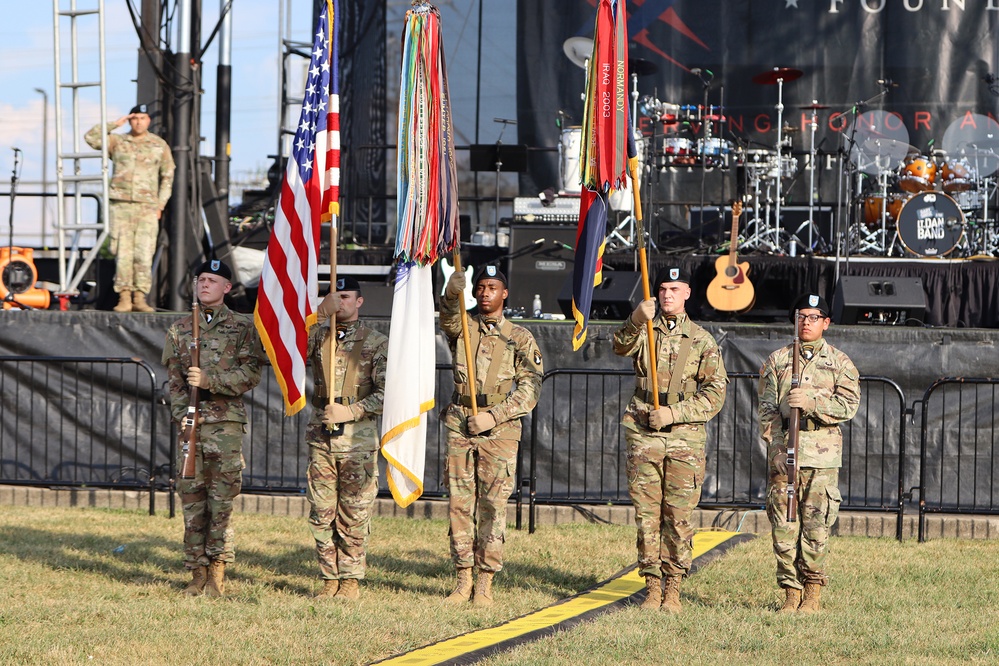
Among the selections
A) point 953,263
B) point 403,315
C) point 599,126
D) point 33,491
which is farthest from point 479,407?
point 953,263

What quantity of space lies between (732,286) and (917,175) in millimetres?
3394

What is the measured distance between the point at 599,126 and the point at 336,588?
3208 mm

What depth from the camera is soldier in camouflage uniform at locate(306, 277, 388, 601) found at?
7691mm

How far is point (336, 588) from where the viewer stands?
7.77 metres

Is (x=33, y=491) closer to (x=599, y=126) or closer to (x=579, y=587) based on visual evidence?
(x=579, y=587)

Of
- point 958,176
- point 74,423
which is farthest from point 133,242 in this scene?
→ point 958,176

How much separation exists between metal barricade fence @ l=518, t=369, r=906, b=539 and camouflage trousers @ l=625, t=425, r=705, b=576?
277cm

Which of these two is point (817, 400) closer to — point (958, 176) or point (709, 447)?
point (709, 447)

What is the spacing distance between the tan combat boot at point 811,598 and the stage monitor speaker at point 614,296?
19.7 feet

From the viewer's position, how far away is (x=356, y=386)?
7801 millimetres

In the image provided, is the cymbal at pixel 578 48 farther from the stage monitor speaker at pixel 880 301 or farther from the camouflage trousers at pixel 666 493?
the camouflage trousers at pixel 666 493

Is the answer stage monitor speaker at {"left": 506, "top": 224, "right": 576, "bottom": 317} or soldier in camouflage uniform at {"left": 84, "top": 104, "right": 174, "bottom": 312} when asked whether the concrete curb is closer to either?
soldier in camouflage uniform at {"left": 84, "top": 104, "right": 174, "bottom": 312}

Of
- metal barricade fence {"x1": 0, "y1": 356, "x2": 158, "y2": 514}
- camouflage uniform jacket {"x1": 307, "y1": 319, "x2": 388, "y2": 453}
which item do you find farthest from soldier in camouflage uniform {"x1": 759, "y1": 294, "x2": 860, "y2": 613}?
metal barricade fence {"x1": 0, "y1": 356, "x2": 158, "y2": 514}

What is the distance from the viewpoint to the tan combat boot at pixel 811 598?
24.4ft
